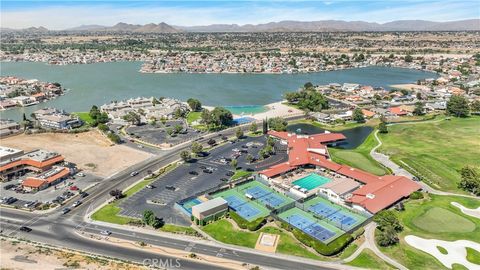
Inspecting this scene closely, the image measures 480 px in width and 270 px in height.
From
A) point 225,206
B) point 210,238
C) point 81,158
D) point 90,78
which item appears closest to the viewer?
point 210,238

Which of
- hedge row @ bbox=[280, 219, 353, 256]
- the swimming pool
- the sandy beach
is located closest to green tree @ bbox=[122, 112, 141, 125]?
the sandy beach

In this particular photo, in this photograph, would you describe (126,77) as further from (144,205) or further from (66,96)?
(144,205)

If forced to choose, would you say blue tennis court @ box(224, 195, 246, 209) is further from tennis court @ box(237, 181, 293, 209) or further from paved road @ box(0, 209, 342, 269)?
paved road @ box(0, 209, 342, 269)

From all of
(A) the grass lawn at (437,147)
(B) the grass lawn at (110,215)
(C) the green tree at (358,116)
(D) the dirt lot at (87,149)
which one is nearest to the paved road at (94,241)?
(B) the grass lawn at (110,215)

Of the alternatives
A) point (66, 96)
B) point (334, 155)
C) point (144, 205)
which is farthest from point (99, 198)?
Answer: point (66, 96)

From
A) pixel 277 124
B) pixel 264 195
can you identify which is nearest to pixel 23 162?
pixel 264 195

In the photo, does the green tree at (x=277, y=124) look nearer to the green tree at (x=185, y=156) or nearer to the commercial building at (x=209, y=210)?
the green tree at (x=185, y=156)

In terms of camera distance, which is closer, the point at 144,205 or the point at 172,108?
the point at 144,205
